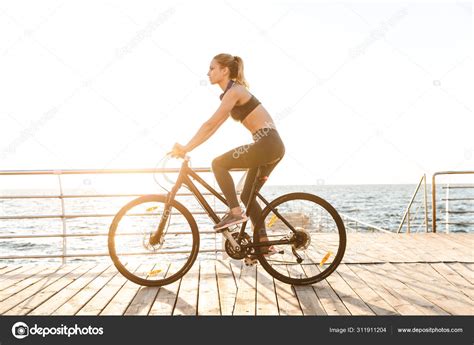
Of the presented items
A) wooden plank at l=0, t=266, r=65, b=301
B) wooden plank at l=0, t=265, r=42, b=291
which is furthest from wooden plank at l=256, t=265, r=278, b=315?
wooden plank at l=0, t=265, r=42, b=291

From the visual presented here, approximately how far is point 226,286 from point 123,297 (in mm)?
701

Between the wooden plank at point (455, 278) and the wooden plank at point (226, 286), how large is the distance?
1.49m

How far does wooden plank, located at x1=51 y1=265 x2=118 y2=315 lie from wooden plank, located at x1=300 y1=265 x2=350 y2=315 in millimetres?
1444

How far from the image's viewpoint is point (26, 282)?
12.3 feet

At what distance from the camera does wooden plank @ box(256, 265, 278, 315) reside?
2.81 meters

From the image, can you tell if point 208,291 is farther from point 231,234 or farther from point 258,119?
point 258,119

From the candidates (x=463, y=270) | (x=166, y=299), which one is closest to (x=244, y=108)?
(x=166, y=299)
